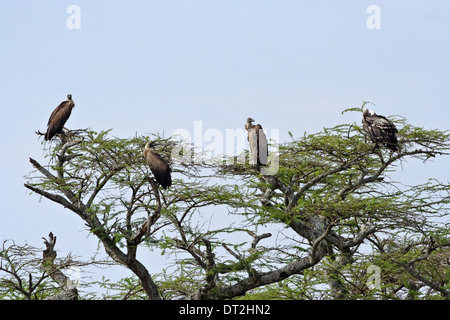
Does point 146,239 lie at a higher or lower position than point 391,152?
lower

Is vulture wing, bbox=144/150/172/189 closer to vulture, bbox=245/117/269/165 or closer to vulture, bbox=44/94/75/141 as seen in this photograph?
vulture, bbox=245/117/269/165

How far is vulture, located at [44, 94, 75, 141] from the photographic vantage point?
15648 mm

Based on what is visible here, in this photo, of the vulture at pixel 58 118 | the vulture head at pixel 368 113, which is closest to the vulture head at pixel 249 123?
the vulture head at pixel 368 113

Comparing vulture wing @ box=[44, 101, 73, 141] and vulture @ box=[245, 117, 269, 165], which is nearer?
vulture @ box=[245, 117, 269, 165]

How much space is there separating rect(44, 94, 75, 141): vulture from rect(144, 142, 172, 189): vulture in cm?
287

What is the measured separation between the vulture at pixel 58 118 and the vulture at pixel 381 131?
6785 mm

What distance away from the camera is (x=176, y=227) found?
14.4 m

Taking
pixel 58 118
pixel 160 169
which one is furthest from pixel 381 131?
pixel 58 118

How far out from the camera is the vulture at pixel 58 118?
51.3 feet

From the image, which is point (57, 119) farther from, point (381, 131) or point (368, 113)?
point (381, 131)

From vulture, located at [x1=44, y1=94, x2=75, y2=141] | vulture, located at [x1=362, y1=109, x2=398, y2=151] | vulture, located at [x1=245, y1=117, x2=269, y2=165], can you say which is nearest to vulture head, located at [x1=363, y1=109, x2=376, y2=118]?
vulture, located at [x1=362, y1=109, x2=398, y2=151]
